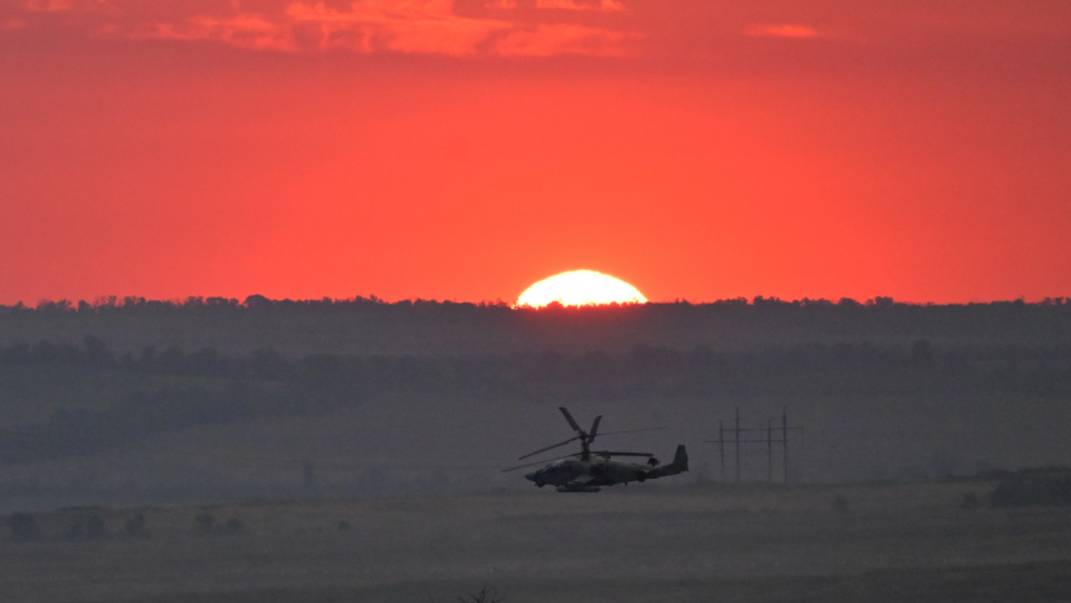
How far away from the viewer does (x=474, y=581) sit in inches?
7525

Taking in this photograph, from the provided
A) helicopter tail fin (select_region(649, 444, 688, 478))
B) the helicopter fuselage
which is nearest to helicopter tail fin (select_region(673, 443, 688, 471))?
helicopter tail fin (select_region(649, 444, 688, 478))

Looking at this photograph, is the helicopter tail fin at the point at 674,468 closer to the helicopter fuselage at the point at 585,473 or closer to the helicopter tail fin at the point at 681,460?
the helicopter tail fin at the point at 681,460

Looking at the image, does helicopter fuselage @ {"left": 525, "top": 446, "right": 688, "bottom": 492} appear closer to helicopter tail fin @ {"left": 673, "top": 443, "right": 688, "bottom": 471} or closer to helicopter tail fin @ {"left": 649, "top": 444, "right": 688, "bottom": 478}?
helicopter tail fin @ {"left": 649, "top": 444, "right": 688, "bottom": 478}

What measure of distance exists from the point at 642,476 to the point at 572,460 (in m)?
2.76

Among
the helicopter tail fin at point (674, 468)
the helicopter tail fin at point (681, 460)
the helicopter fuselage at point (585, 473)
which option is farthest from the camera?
the helicopter tail fin at point (681, 460)

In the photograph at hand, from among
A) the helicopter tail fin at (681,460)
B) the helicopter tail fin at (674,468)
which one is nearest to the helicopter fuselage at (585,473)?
the helicopter tail fin at (674,468)

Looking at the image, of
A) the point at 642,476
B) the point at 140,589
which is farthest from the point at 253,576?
the point at 642,476

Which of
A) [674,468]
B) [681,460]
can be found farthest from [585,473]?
[681,460]

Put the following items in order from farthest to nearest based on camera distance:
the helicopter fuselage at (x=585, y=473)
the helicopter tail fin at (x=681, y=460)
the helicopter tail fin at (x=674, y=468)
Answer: the helicopter tail fin at (x=681, y=460) → the helicopter tail fin at (x=674, y=468) → the helicopter fuselage at (x=585, y=473)

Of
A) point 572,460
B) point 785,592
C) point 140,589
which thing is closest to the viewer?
point 572,460

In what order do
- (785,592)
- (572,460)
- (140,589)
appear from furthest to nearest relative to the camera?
(140,589)
(785,592)
(572,460)

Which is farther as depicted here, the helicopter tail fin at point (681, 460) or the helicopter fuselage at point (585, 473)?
the helicopter tail fin at point (681, 460)

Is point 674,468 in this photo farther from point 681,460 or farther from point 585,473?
point 585,473

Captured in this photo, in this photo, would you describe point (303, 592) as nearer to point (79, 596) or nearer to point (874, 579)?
point (79, 596)
